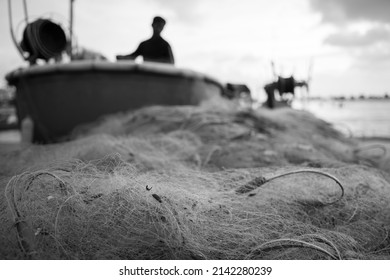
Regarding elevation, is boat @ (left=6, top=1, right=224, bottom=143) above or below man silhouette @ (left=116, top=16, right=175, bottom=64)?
below

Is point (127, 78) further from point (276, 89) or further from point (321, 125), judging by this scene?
point (276, 89)

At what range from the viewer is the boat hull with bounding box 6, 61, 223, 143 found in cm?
291

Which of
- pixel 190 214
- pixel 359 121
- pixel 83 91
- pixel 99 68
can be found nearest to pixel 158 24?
pixel 99 68

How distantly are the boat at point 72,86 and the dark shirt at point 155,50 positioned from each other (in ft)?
1.65

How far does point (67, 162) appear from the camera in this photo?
4.01ft

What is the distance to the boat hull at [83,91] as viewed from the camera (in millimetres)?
2914

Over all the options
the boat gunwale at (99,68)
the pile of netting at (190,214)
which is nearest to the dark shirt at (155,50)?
the boat gunwale at (99,68)

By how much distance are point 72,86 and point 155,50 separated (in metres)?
1.20

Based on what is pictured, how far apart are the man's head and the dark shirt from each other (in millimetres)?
95

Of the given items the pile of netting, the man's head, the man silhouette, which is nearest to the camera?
the pile of netting

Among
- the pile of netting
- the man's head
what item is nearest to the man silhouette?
the man's head

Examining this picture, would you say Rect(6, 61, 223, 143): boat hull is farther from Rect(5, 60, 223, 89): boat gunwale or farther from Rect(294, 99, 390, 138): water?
Rect(294, 99, 390, 138): water

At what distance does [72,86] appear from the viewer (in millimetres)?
2920
